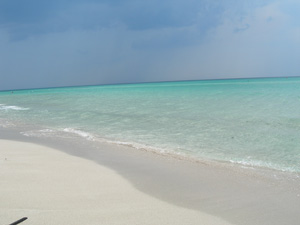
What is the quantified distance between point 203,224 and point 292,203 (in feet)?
4.95

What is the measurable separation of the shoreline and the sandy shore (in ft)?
0.78

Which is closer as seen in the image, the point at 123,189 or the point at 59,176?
the point at 123,189

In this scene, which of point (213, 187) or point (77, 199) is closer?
point (77, 199)

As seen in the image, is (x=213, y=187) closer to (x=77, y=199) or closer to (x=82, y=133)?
(x=77, y=199)

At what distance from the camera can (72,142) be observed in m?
7.68

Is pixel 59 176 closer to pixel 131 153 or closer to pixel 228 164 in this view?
pixel 131 153

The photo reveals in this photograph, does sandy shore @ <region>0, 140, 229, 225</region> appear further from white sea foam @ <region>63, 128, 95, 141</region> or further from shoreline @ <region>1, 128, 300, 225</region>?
white sea foam @ <region>63, 128, 95, 141</region>

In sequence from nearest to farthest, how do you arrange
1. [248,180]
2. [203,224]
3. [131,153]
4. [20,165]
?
[203,224] → [248,180] → [20,165] → [131,153]

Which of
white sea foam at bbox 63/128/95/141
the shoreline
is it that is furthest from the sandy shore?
white sea foam at bbox 63/128/95/141

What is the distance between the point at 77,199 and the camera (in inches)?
138

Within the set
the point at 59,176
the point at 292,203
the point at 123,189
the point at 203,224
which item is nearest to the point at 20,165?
the point at 59,176

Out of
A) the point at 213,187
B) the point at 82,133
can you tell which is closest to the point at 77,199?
the point at 213,187

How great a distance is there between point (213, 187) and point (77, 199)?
2.15 m

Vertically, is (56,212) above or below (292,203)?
above
